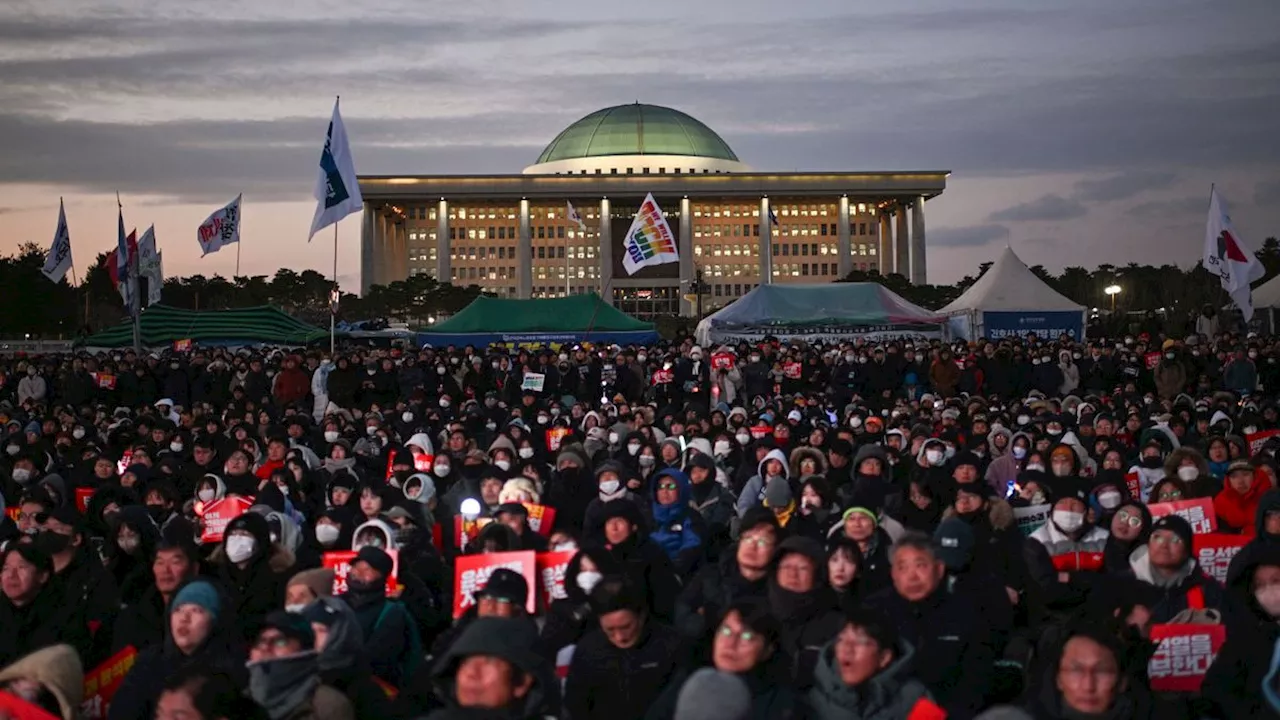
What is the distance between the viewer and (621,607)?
5277 millimetres

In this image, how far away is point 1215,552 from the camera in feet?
23.9

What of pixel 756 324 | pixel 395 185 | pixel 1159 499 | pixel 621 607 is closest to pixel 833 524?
pixel 1159 499

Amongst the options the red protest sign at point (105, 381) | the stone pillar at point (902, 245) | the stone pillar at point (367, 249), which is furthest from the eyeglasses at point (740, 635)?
the stone pillar at point (902, 245)

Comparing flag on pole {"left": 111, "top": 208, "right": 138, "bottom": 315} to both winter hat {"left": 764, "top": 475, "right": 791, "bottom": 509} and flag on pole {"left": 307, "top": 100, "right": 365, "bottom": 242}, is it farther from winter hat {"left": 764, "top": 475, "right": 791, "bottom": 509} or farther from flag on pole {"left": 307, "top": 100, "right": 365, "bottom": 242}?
winter hat {"left": 764, "top": 475, "right": 791, "bottom": 509}

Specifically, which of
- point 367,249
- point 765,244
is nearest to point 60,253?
point 367,249

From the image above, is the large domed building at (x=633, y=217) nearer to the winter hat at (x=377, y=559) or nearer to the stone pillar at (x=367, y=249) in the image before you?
the stone pillar at (x=367, y=249)

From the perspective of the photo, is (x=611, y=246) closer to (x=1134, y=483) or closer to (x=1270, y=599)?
(x=1134, y=483)

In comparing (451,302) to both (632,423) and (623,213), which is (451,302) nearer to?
(623,213)

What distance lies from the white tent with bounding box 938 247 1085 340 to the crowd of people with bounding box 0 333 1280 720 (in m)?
17.8

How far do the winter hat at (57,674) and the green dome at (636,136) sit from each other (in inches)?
5184

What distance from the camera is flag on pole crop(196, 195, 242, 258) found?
1243 inches

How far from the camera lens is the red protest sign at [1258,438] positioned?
12.8 meters

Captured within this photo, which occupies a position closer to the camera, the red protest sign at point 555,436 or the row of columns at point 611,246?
the red protest sign at point 555,436

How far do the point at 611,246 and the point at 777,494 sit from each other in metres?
110
